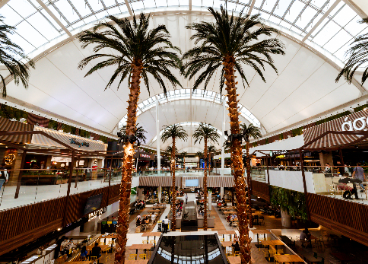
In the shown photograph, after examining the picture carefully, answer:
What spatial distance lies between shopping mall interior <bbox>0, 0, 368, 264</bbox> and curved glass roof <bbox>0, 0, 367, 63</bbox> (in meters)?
0.11

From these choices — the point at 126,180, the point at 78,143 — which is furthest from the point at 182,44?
the point at 126,180

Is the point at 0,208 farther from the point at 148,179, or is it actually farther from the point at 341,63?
the point at 341,63

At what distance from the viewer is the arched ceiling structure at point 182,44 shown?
16.0 metres

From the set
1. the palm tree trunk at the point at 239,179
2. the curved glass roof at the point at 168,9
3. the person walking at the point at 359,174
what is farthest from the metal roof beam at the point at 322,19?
the person walking at the point at 359,174

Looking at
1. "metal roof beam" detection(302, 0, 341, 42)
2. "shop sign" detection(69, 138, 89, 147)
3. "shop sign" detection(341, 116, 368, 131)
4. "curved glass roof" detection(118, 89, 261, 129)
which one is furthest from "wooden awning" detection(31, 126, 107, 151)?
"metal roof beam" detection(302, 0, 341, 42)

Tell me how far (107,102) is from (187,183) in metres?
18.1

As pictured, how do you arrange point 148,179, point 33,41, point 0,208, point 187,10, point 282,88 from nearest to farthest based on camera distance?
1. point 0,208
2. point 33,41
3. point 187,10
4. point 282,88
5. point 148,179

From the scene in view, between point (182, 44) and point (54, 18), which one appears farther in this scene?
point (182, 44)

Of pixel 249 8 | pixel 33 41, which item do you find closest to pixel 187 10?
pixel 249 8

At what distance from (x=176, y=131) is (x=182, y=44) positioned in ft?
43.2

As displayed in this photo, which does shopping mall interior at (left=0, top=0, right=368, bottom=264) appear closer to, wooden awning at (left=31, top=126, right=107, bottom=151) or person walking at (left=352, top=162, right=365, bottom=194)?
person walking at (left=352, top=162, right=365, bottom=194)

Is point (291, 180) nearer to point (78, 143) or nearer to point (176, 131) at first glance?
point (176, 131)

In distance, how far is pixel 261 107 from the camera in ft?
105

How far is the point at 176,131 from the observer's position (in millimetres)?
23891
